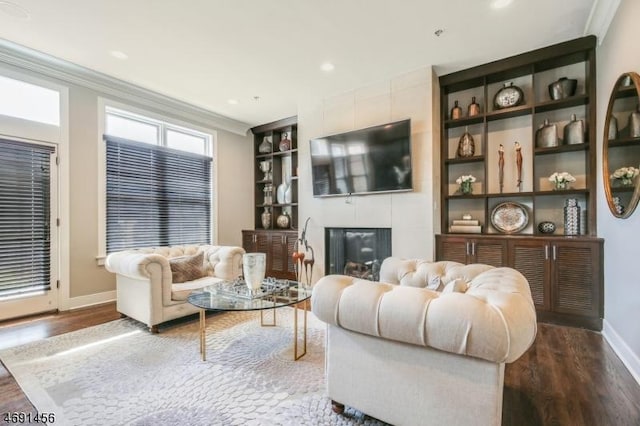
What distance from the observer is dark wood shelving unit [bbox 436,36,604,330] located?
2951 mm

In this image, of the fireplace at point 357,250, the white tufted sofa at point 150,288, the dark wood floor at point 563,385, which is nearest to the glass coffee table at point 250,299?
the white tufted sofa at point 150,288

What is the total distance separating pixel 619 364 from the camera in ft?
7.18

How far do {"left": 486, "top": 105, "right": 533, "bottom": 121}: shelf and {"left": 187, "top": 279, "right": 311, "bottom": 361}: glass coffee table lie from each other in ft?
9.84

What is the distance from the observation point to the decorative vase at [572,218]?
3186mm

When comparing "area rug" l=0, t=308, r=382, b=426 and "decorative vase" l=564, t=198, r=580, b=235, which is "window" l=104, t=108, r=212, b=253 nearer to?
"area rug" l=0, t=308, r=382, b=426

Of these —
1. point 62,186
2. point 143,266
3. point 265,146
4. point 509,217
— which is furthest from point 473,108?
point 62,186

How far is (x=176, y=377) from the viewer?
6.61 feet

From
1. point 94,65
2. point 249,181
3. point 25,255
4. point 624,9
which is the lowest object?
point 25,255

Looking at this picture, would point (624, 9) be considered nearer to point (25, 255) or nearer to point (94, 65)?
point (94, 65)

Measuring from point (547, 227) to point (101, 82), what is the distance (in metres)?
5.70

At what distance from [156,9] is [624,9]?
3743 mm

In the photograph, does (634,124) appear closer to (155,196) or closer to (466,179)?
(466,179)

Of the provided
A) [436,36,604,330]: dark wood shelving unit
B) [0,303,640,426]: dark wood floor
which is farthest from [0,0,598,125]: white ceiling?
[0,303,640,426]: dark wood floor

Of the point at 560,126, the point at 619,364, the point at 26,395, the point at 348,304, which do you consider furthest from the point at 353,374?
the point at 560,126
